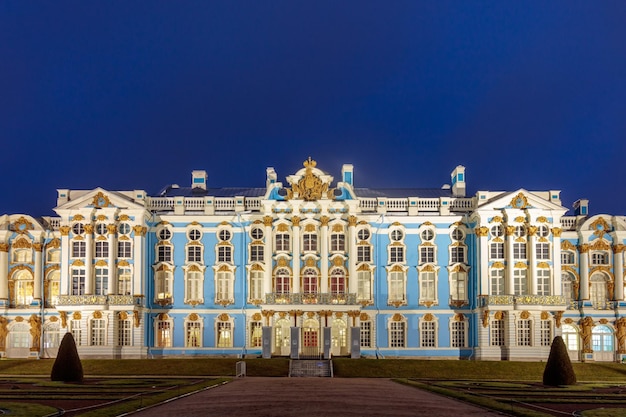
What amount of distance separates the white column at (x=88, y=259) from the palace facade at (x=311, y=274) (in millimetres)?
76

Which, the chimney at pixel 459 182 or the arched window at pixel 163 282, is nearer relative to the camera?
the arched window at pixel 163 282

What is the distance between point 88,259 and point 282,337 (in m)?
14.3

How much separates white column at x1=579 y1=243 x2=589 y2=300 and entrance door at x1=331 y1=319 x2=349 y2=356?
1692 cm

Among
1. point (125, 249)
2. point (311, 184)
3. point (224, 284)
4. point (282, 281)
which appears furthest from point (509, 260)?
point (125, 249)

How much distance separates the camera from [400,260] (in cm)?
5653

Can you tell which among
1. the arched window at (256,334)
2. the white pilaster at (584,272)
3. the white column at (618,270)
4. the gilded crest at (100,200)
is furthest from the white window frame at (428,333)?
the gilded crest at (100,200)

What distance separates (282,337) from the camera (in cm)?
5519

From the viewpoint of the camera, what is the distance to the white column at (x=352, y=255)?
54969 millimetres

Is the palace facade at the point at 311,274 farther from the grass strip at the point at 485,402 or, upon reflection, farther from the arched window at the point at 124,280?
the grass strip at the point at 485,402

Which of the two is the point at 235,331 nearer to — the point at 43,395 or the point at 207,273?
the point at 207,273

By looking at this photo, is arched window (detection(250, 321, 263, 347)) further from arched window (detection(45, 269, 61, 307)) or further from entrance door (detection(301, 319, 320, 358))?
arched window (detection(45, 269, 61, 307))

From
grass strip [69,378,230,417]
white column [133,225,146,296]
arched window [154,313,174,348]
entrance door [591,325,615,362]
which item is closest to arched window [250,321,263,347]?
arched window [154,313,174,348]

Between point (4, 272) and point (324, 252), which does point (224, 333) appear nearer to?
point (324, 252)

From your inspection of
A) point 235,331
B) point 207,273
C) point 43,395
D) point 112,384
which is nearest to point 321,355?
point 235,331
